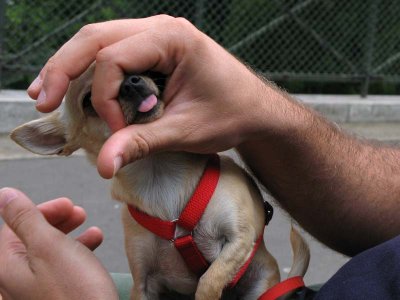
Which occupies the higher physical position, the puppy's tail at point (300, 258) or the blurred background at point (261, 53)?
the puppy's tail at point (300, 258)

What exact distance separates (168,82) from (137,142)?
0.23 metres

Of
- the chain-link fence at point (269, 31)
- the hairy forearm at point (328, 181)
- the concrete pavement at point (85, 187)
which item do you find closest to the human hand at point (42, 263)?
the hairy forearm at point (328, 181)

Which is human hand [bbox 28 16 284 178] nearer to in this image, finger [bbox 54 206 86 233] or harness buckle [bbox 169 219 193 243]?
harness buckle [bbox 169 219 193 243]

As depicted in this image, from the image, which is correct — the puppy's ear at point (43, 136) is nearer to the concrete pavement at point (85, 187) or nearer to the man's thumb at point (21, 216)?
the man's thumb at point (21, 216)

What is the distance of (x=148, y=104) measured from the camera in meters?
1.61

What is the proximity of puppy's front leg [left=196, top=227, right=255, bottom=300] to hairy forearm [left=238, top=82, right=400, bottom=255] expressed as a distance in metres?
0.23

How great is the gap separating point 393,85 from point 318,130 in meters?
6.86

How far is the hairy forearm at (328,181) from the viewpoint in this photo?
1.88 metres

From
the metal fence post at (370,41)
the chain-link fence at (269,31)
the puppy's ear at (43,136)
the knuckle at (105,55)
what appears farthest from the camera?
the metal fence post at (370,41)

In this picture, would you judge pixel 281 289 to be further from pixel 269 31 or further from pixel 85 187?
pixel 269 31

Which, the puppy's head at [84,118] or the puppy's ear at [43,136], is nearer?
the puppy's head at [84,118]

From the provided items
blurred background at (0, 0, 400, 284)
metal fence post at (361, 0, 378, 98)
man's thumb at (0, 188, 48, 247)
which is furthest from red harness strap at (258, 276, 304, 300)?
metal fence post at (361, 0, 378, 98)

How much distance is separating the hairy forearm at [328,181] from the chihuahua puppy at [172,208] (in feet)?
0.35

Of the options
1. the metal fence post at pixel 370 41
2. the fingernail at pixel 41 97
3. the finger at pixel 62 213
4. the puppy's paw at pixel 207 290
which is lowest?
the metal fence post at pixel 370 41
